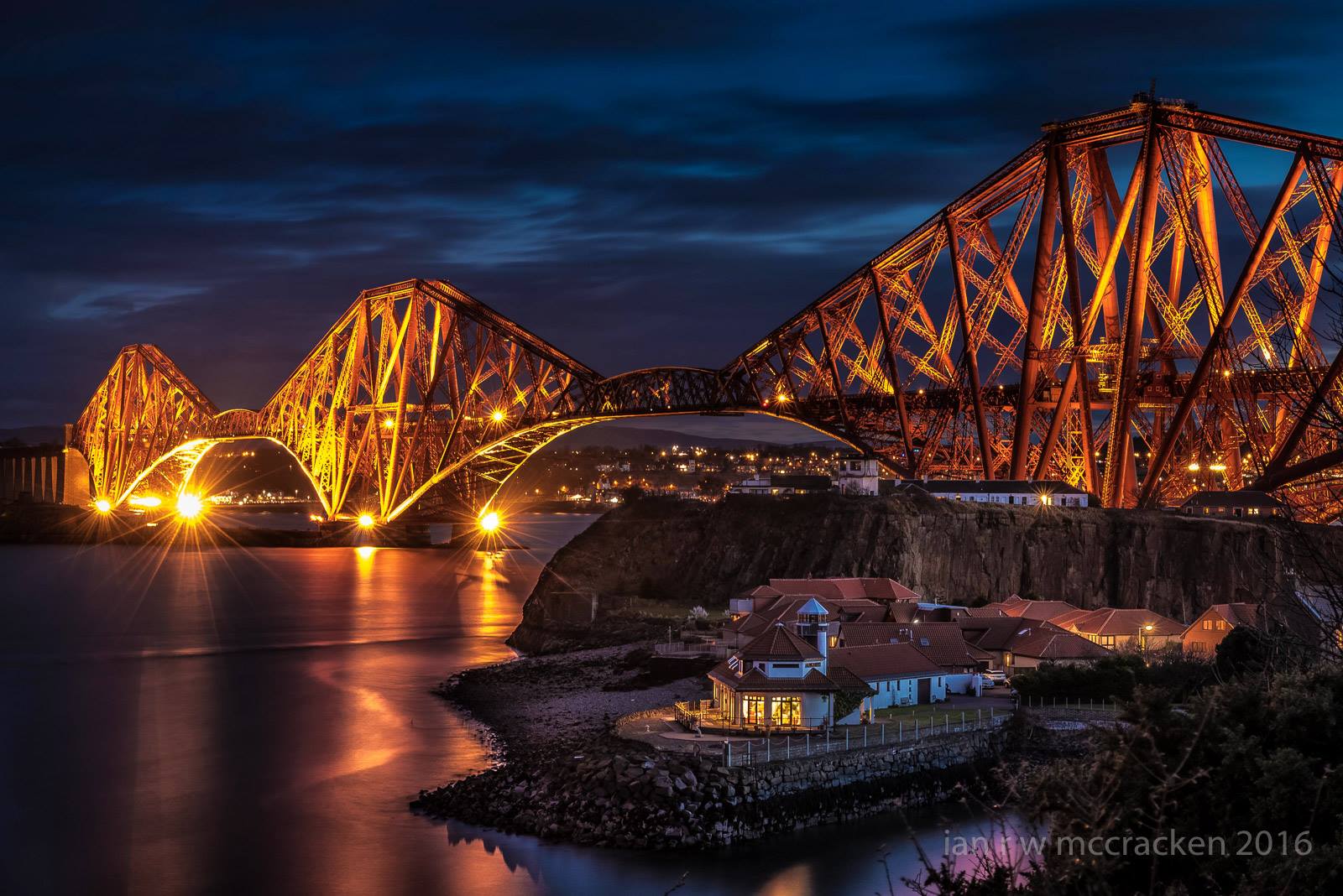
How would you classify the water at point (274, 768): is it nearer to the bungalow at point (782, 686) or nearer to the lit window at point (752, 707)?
the bungalow at point (782, 686)

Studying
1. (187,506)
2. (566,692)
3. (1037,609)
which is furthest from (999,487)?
(187,506)

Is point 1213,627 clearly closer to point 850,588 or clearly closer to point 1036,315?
point 850,588

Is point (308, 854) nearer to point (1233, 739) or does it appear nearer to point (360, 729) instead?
point (360, 729)

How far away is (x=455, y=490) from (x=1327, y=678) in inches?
3697

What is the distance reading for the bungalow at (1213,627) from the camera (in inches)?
1597

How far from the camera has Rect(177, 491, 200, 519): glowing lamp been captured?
179 m

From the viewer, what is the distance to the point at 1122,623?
1702 inches

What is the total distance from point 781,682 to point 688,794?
5218 mm

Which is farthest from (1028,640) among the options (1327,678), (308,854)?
(1327,678)

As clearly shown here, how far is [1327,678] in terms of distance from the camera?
14555 millimetres

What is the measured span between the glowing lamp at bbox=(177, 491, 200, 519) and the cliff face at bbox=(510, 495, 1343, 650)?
128m

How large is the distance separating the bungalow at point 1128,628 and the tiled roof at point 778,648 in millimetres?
13378

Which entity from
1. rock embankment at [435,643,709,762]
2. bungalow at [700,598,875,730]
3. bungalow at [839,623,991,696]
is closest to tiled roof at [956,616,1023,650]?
bungalow at [839,623,991,696]

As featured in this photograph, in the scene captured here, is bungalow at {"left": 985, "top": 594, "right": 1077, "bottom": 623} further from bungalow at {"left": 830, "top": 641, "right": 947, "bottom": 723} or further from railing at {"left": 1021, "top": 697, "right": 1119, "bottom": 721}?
bungalow at {"left": 830, "top": 641, "right": 947, "bottom": 723}
